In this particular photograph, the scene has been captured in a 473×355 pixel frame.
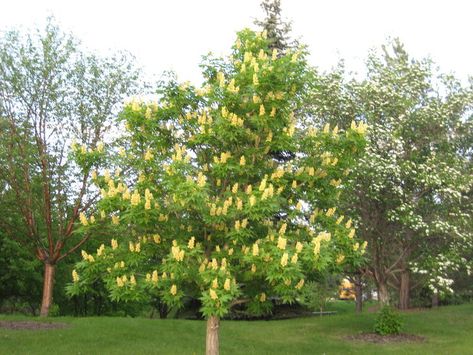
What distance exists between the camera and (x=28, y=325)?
2186 cm

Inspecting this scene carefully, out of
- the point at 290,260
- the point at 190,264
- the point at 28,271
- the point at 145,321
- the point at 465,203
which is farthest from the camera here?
the point at 28,271

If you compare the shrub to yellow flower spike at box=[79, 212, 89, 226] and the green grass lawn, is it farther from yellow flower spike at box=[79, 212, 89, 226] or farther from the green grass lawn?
yellow flower spike at box=[79, 212, 89, 226]

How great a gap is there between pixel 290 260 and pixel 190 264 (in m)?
2.17

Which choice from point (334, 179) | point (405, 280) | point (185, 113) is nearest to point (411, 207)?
point (334, 179)

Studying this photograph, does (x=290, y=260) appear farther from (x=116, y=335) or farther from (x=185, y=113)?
(x=116, y=335)

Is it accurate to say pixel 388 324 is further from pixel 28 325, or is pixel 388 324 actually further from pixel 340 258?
pixel 28 325

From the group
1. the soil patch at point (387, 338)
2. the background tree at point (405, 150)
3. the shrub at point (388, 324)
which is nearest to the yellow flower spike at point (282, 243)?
the background tree at point (405, 150)

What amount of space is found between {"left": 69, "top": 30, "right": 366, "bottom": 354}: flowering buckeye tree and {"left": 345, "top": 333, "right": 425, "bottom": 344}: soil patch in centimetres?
1049

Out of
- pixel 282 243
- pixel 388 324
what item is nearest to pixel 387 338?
pixel 388 324

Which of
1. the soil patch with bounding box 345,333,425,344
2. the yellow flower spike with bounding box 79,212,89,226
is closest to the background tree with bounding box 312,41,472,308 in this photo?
the soil patch with bounding box 345,333,425,344

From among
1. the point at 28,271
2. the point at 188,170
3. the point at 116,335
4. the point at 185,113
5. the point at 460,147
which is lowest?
the point at 116,335

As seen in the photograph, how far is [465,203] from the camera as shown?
22.7m

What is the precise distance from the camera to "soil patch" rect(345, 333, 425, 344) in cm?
2144

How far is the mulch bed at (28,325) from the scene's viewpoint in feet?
69.2
